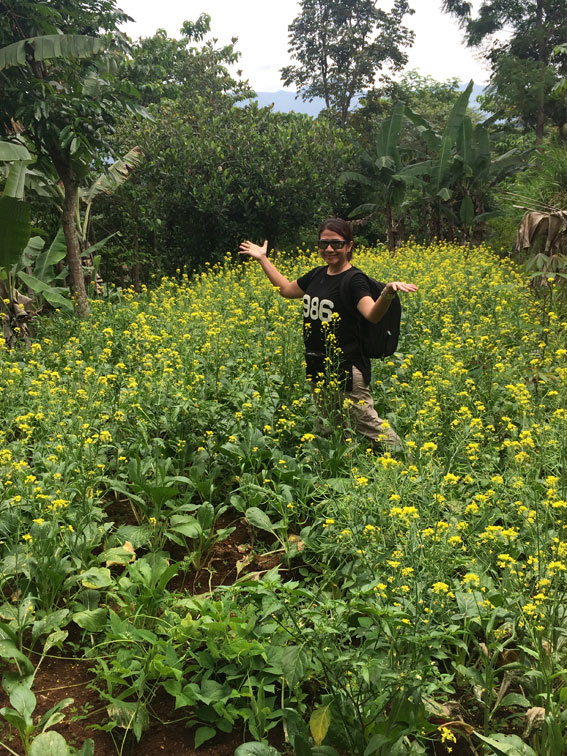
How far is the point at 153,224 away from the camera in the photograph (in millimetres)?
13883

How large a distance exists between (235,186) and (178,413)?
11.5m

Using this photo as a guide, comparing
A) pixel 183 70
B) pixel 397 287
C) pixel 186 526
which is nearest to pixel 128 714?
pixel 186 526

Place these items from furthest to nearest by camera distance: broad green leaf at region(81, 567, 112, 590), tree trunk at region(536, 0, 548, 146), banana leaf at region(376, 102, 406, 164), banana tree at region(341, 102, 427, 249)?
tree trunk at region(536, 0, 548, 146) < banana leaf at region(376, 102, 406, 164) < banana tree at region(341, 102, 427, 249) < broad green leaf at region(81, 567, 112, 590)

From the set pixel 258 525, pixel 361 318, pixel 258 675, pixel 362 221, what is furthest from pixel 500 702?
pixel 362 221

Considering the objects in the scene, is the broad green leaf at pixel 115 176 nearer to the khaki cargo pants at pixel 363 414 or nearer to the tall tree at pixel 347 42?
the khaki cargo pants at pixel 363 414

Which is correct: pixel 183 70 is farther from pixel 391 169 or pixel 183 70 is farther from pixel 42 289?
pixel 42 289

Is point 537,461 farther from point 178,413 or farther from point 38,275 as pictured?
point 38,275

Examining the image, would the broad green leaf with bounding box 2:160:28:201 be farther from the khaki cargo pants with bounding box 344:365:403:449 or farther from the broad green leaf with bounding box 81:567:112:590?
the broad green leaf with bounding box 81:567:112:590

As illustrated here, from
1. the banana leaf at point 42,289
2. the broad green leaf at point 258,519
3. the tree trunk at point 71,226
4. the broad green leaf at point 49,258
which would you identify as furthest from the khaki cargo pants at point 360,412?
the broad green leaf at point 49,258

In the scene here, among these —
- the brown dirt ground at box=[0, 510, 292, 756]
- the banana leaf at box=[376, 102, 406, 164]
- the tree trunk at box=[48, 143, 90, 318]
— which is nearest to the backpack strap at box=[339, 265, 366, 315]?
the brown dirt ground at box=[0, 510, 292, 756]

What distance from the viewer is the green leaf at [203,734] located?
2.12 meters

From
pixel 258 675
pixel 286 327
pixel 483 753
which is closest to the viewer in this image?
pixel 483 753

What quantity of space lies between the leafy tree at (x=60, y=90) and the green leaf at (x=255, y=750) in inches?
274

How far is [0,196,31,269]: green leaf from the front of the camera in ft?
19.2
